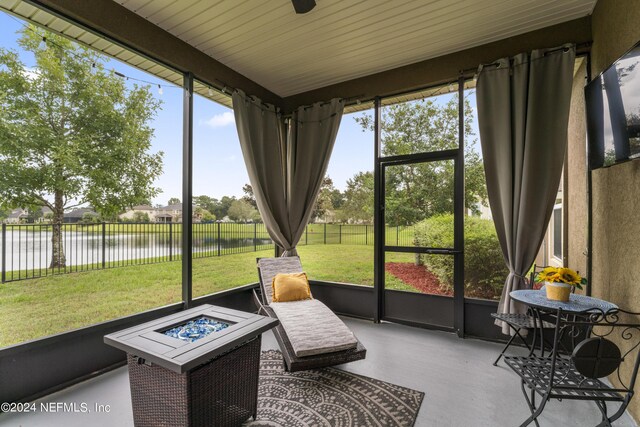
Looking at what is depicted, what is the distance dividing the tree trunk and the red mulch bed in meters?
3.59

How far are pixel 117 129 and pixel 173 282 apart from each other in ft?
8.11

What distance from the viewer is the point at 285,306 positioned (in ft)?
9.44

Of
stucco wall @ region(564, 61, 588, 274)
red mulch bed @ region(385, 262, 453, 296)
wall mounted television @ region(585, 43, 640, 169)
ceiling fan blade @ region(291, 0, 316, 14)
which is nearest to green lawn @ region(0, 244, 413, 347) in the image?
red mulch bed @ region(385, 262, 453, 296)

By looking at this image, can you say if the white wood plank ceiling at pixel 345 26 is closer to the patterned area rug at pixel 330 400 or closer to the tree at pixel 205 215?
the tree at pixel 205 215

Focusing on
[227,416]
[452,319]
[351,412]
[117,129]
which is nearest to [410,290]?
[452,319]

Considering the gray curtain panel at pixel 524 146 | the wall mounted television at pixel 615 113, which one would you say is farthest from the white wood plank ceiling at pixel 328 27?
the wall mounted television at pixel 615 113

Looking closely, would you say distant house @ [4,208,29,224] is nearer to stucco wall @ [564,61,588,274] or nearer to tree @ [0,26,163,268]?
tree @ [0,26,163,268]

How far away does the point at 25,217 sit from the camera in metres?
2.49

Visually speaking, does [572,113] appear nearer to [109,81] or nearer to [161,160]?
[161,160]

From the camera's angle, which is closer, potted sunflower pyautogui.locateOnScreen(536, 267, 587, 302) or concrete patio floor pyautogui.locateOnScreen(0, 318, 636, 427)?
concrete patio floor pyautogui.locateOnScreen(0, 318, 636, 427)

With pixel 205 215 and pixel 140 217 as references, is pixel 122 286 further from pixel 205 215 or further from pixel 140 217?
pixel 205 215

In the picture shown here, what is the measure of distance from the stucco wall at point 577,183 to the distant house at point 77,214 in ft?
16.1

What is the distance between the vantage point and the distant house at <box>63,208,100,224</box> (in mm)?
2823

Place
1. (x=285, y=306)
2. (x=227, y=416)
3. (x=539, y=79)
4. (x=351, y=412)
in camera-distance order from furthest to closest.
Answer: (x=285, y=306)
(x=539, y=79)
(x=351, y=412)
(x=227, y=416)
